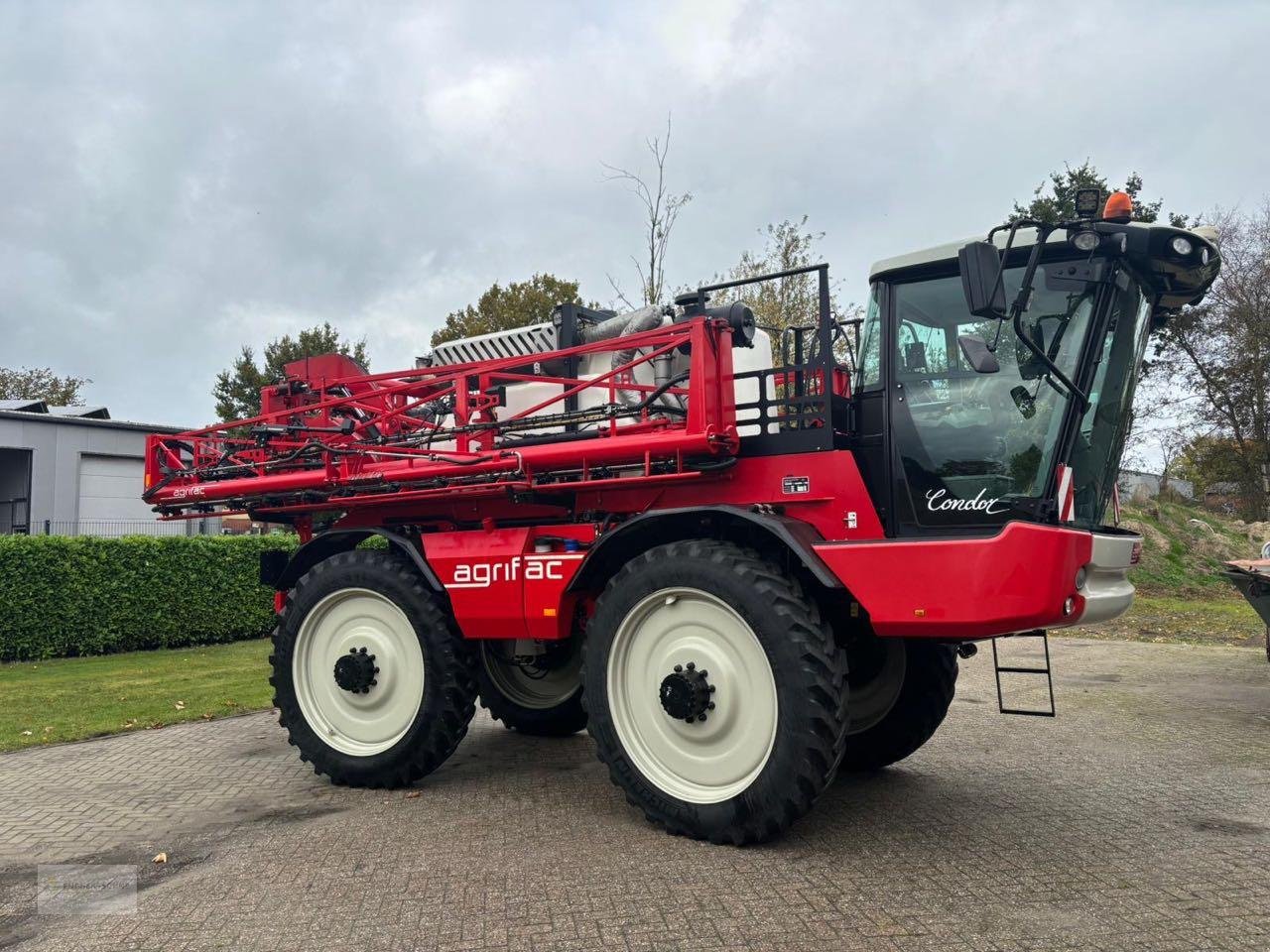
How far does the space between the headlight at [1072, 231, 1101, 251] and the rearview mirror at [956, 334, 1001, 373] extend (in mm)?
601

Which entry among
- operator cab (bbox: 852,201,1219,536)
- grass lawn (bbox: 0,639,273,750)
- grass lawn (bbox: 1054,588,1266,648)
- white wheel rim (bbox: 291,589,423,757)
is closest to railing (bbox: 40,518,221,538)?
grass lawn (bbox: 0,639,273,750)

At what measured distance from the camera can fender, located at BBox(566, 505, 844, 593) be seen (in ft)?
14.3

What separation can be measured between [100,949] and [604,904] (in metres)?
1.86

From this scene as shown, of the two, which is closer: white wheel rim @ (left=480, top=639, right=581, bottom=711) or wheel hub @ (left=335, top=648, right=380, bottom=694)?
wheel hub @ (left=335, top=648, right=380, bottom=694)

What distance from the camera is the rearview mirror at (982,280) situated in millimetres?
4043

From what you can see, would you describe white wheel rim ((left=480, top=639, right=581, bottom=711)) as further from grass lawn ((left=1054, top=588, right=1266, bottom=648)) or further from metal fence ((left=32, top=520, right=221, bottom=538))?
metal fence ((left=32, top=520, right=221, bottom=538))

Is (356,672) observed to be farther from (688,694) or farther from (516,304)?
(516,304)

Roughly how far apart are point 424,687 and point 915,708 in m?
2.99

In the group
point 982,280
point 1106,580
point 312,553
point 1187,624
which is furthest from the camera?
point 1187,624

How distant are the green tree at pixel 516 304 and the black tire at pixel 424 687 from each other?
22961mm

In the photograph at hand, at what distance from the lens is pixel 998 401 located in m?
4.45

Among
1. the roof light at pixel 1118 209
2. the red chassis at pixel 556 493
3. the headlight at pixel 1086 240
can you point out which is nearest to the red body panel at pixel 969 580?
the red chassis at pixel 556 493

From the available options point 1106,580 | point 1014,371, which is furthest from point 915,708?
point 1014,371

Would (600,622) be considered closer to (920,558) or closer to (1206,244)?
(920,558)
